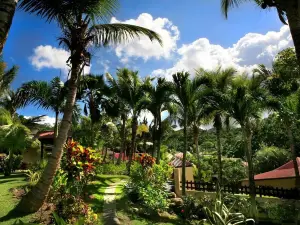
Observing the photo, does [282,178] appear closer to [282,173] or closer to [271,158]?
[282,173]

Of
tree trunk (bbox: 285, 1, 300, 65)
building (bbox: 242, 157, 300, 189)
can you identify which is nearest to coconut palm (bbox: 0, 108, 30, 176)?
building (bbox: 242, 157, 300, 189)

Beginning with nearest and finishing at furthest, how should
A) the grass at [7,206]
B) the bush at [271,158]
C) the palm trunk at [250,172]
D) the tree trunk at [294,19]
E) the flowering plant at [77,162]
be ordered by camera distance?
the tree trunk at [294,19] → the grass at [7,206] → the flowering plant at [77,162] → the palm trunk at [250,172] → the bush at [271,158]

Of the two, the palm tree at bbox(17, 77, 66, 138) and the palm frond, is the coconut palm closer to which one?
the palm tree at bbox(17, 77, 66, 138)

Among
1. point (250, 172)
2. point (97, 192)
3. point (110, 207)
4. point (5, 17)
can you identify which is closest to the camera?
point (5, 17)

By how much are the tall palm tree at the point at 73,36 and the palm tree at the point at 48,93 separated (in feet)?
30.6

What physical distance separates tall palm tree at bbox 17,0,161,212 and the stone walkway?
212 cm

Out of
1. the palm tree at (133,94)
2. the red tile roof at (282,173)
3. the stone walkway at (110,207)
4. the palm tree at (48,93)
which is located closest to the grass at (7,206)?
the stone walkway at (110,207)

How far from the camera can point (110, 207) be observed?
10211 mm

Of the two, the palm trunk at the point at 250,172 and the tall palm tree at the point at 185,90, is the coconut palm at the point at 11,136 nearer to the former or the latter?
the tall palm tree at the point at 185,90

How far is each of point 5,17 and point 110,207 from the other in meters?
7.97

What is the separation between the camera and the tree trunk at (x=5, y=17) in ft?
12.4

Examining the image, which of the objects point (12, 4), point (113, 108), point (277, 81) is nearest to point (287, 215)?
point (277, 81)

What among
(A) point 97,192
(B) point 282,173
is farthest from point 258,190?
(A) point 97,192

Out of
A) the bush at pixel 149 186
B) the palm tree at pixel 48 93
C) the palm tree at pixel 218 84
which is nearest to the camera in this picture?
the bush at pixel 149 186
